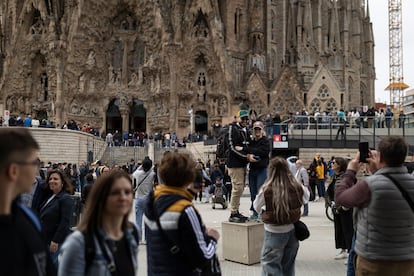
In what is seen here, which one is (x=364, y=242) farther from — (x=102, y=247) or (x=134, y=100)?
(x=134, y=100)

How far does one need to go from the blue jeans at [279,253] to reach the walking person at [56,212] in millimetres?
2079

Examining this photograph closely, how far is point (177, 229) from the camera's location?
2975 mm

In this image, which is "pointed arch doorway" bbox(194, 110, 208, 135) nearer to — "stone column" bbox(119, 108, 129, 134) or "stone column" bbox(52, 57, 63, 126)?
"stone column" bbox(119, 108, 129, 134)

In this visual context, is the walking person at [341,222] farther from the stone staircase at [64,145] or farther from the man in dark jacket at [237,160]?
the stone staircase at [64,145]

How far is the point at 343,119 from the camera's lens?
21547 millimetres

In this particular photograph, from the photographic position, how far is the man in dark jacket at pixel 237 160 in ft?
21.6

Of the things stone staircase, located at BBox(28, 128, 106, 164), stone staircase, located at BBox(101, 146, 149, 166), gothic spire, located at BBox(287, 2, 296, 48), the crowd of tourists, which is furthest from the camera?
gothic spire, located at BBox(287, 2, 296, 48)

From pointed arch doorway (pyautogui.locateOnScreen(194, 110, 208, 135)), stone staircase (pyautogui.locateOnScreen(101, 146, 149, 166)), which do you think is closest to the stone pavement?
stone staircase (pyautogui.locateOnScreen(101, 146, 149, 166))

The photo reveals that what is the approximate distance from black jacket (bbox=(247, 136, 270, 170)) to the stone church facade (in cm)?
3021

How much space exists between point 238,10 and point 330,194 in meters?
34.9

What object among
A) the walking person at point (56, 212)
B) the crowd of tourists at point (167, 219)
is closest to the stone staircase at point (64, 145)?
the walking person at point (56, 212)

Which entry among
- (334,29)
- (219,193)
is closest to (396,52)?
(334,29)

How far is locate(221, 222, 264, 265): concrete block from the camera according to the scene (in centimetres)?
630

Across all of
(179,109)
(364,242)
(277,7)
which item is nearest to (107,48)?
(179,109)
